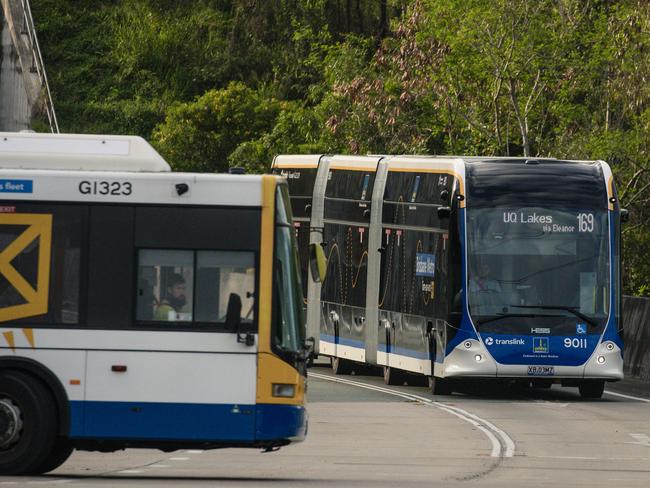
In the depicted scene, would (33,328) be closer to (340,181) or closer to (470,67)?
(340,181)

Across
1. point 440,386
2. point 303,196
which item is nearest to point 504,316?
point 440,386

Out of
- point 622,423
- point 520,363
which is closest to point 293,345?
point 622,423

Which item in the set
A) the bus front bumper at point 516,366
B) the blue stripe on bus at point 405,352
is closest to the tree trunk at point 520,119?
the blue stripe on bus at point 405,352

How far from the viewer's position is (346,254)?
30.6 m

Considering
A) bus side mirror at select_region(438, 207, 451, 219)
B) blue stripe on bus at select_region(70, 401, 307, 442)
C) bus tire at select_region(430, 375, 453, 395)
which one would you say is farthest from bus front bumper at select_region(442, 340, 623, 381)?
blue stripe on bus at select_region(70, 401, 307, 442)

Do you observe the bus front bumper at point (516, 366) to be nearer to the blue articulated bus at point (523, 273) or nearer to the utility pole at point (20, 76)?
the blue articulated bus at point (523, 273)

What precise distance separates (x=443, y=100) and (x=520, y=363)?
49.6ft

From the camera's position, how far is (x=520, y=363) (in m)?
25.6

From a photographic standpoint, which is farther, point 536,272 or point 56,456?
point 536,272

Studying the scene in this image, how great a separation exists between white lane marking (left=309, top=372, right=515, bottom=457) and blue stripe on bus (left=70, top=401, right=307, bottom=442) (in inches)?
163

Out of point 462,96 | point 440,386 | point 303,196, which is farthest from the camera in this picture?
point 462,96

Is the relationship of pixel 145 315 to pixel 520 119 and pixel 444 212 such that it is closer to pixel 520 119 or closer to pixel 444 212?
pixel 444 212

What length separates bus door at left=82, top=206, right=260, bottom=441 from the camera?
15273mm

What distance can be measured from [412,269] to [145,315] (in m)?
12.7
